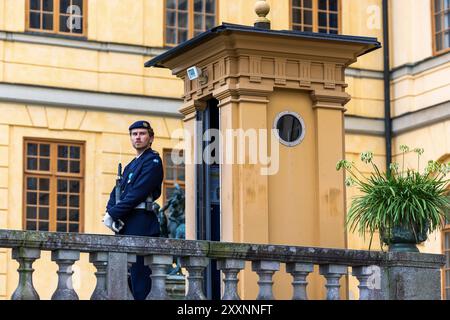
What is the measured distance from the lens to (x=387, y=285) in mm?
10797

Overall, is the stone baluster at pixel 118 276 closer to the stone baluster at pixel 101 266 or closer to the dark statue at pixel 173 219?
the stone baluster at pixel 101 266

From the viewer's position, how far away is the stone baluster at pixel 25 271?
30.7ft

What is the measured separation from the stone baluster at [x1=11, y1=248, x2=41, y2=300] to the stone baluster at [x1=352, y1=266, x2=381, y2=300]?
8.39 feet

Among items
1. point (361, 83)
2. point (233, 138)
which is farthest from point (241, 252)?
point (361, 83)

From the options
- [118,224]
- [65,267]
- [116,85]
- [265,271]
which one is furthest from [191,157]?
[116,85]

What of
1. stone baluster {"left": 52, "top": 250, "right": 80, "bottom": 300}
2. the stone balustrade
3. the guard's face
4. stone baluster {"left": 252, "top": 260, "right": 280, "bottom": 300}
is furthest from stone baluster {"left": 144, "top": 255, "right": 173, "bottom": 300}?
the guard's face

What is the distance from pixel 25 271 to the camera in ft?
31.0

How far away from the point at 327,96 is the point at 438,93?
11.4 metres

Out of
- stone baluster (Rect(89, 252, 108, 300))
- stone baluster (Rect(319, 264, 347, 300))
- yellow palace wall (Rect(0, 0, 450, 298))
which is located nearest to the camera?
stone baluster (Rect(89, 252, 108, 300))

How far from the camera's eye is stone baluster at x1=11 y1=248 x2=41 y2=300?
30.7 ft

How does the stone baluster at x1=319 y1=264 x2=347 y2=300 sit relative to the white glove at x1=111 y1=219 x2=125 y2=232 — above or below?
below

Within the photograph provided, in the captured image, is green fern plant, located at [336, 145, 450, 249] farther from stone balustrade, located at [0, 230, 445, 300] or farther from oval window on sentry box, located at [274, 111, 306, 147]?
oval window on sentry box, located at [274, 111, 306, 147]

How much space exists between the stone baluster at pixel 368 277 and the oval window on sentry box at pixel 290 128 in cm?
243

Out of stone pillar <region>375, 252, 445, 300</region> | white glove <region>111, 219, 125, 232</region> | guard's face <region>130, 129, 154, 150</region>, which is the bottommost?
stone pillar <region>375, 252, 445, 300</region>
